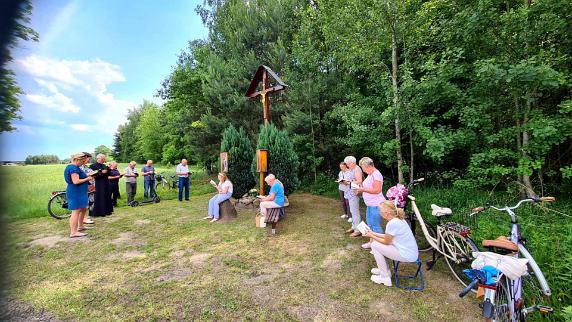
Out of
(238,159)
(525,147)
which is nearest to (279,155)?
(238,159)

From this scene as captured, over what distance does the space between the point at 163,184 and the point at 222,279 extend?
1070cm

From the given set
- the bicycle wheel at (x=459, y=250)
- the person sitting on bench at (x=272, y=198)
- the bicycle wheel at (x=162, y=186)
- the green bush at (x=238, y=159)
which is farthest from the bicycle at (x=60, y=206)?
the bicycle wheel at (x=459, y=250)

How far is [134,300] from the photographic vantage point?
3.59 metres

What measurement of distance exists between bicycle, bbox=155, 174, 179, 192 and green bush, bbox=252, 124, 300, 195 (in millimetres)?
6385

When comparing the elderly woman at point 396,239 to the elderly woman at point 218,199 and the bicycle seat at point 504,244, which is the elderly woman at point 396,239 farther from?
the elderly woman at point 218,199

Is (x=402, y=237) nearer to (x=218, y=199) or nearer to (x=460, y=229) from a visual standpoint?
(x=460, y=229)

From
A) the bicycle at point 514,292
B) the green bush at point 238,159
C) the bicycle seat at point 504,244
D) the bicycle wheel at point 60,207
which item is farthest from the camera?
the green bush at point 238,159

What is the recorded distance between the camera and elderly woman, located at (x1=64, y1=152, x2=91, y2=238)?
5.53 metres

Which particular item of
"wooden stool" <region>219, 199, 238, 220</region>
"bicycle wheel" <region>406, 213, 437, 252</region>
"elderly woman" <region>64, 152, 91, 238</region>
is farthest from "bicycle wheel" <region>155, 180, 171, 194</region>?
"bicycle wheel" <region>406, 213, 437, 252</region>

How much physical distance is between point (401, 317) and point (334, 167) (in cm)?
971

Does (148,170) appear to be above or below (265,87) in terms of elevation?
below

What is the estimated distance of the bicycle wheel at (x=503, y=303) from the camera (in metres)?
2.82

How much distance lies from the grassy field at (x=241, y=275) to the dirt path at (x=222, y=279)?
0.01 metres

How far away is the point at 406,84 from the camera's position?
21.9 feet
